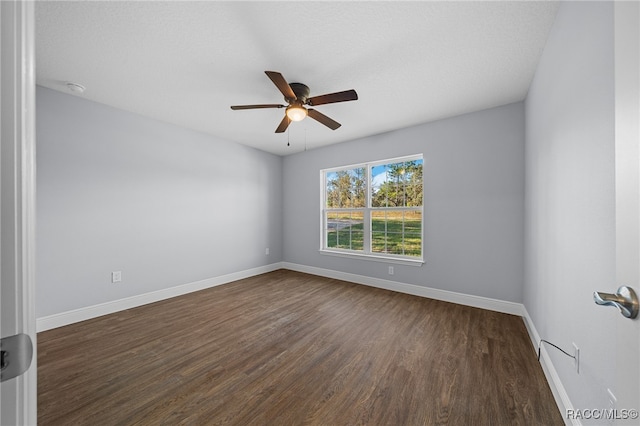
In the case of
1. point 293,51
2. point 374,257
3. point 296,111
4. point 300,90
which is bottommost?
point 374,257

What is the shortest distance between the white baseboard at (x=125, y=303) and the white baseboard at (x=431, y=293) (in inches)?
68.2

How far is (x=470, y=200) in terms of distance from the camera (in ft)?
10.5

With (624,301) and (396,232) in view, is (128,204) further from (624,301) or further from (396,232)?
(624,301)

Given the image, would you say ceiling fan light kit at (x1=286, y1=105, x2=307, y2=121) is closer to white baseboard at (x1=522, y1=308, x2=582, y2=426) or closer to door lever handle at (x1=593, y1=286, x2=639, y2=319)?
door lever handle at (x1=593, y1=286, x2=639, y2=319)

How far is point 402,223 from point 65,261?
436cm

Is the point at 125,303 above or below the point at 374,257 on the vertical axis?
below

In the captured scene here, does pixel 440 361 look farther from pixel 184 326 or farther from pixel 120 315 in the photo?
pixel 120 315

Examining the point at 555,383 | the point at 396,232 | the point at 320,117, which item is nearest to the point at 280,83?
the point at 320,117

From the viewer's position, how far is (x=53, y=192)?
262 cm

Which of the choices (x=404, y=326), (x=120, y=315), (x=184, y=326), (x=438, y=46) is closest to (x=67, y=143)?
(x=120, y=315)

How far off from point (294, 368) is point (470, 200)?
293cm

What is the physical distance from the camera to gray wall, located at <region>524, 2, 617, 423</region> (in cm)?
109

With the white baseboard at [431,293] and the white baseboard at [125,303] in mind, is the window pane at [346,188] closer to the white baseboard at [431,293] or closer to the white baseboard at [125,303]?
the white baseboard at [431,293]

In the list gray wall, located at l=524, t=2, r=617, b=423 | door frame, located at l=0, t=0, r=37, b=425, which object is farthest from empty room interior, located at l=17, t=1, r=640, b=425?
door frame, located at l=0, t=0, r=37, b=425
